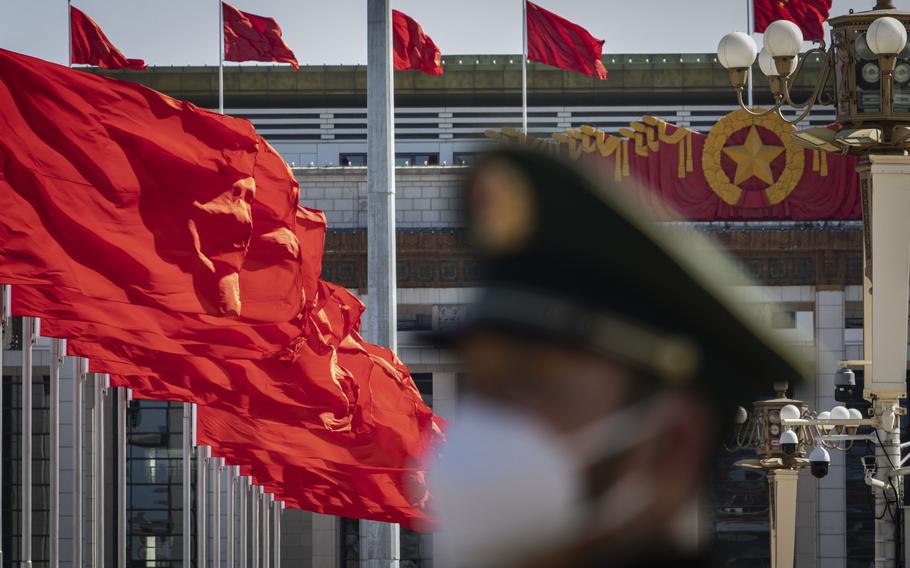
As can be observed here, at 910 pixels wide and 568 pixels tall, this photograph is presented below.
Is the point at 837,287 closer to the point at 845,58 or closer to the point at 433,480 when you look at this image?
the point at 845,58

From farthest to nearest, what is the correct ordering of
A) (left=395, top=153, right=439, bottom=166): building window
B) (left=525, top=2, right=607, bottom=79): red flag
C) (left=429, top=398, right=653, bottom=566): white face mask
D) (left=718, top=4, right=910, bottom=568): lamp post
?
(left=395, top=153, right=439, bottom=166): building window, (left=525, top=2, right=607, bottom=79): red flag, (left=718, top=4, right=910, bottom=568): lamp post, (left=429, top=398, right=653, bottom=566): white face mask

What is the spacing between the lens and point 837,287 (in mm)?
49656

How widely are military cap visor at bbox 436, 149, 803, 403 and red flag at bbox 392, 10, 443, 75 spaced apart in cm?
3588

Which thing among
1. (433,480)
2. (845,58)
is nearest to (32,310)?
(845,58)

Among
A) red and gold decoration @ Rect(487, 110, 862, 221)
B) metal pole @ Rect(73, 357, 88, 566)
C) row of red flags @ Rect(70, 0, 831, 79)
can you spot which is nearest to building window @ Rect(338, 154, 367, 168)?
red and gold decoration @ Rect(487, 110, 862, 221)

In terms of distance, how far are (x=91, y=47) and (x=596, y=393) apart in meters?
41.1

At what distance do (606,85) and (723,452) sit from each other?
2194 inches

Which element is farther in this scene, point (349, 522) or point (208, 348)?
point (349, 522)

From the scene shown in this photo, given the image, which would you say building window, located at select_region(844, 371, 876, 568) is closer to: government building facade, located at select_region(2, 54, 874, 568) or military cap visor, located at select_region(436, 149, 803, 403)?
government building facade, located at select_region(2, 54, 874, 568)

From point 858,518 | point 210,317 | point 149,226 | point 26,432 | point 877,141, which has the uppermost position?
point 877,141

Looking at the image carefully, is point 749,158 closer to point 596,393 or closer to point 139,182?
point 139,182

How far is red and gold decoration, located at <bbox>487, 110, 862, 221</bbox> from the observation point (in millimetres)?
46125

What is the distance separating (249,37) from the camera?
140ft

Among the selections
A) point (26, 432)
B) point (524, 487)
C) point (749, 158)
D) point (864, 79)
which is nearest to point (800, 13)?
point (749, 158)
